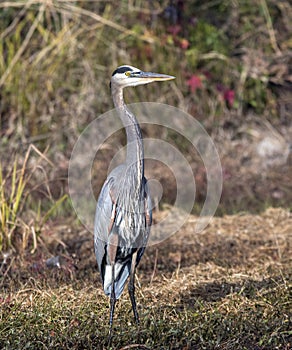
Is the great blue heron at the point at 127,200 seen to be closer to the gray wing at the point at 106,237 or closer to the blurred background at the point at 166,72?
the gray wing at the point at 106,237

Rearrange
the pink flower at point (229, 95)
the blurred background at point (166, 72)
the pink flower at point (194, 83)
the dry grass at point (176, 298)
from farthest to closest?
the pink flower at point (229, 95), the pink flower at point (194, 83), the blurred background at point (166, 72), the dry grass at point (176, 298)

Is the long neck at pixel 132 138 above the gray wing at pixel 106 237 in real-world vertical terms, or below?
above

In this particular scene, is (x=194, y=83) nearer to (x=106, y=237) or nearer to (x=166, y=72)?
(x=166, y=72)

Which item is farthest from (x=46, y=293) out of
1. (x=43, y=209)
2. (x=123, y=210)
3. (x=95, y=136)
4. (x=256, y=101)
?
(x=256, y=101)

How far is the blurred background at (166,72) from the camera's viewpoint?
7266mm

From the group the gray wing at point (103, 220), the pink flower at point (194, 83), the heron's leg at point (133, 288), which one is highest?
the pink flower at point (194, 83)

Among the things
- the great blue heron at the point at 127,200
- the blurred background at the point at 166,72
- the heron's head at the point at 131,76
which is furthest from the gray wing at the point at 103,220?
the blurred background at the point at 166,72

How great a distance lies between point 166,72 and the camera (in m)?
7.82

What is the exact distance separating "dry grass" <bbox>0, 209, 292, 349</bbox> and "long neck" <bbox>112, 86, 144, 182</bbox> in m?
0.80

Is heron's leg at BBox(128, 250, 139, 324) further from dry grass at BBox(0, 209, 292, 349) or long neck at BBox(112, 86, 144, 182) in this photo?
long neck at BBox(112, 86, 144, 182)

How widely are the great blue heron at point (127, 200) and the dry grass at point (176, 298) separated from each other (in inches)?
9.6

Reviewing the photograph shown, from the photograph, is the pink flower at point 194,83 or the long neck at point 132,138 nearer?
the long neck at point 132,138

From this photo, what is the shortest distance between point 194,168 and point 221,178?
33cm

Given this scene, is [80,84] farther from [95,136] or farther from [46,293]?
[46,293]
